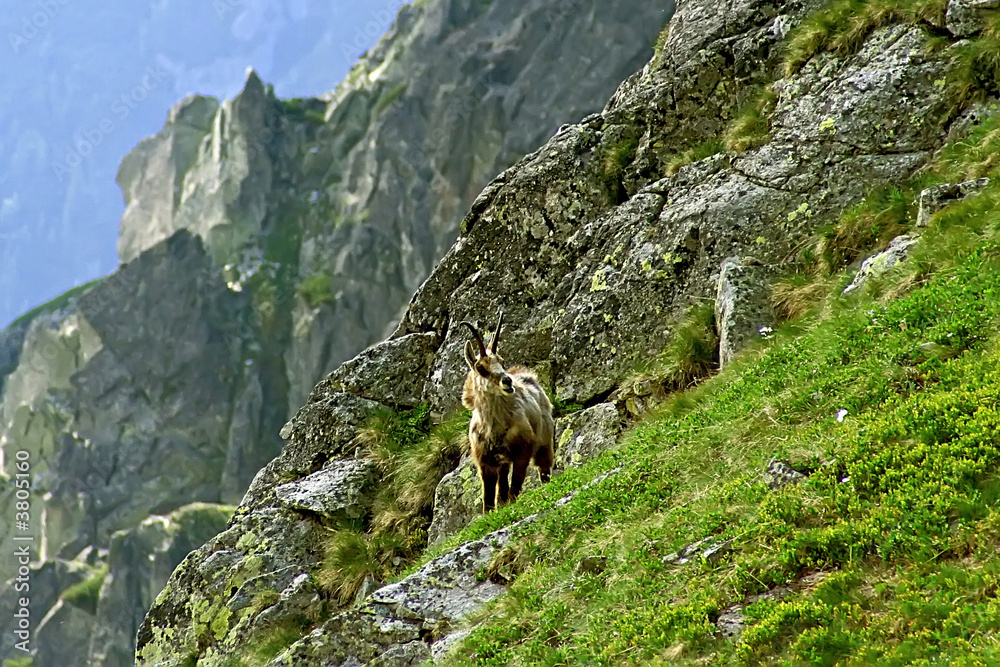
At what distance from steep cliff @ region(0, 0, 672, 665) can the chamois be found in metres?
100

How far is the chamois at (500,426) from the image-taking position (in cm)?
1423

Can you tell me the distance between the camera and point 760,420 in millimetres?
9953

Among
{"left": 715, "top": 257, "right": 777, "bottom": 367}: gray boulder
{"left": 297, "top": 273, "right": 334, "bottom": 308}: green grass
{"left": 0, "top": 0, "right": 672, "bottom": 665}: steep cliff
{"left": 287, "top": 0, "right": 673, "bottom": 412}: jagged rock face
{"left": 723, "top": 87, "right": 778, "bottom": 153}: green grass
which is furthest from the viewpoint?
{"left": 297, "top": 273, "right": 334, "bottom": 308}: green grass

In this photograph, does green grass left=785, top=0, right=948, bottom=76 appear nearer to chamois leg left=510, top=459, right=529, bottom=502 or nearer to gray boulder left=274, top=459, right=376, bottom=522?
chamois leg left=510, top=459, right=529, bottom=502

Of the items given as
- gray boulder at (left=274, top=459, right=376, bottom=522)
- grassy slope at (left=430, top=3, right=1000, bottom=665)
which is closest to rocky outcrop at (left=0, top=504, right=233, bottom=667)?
gray boulder at (left=274, top=459, right=376, bottom=522)

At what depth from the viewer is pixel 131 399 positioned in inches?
4862

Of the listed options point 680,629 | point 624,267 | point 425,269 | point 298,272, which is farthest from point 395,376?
point 298,272

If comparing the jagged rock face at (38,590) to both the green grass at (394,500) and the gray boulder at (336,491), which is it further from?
the green grass at (394,500)

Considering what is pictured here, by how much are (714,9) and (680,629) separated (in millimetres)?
17928

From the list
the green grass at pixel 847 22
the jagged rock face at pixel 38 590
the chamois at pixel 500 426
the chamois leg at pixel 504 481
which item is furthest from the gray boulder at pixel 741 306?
the jagged rock face at pixel 38 590

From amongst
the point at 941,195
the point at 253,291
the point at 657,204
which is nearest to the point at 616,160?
the point at 657,204

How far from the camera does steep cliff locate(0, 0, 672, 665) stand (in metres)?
112

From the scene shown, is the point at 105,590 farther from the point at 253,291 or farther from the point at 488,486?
the point at 488,486

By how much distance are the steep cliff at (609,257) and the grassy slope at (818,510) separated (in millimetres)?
732
